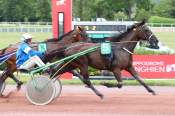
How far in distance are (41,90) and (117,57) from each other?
5.97ft

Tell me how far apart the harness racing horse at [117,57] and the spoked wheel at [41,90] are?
2.78 ft

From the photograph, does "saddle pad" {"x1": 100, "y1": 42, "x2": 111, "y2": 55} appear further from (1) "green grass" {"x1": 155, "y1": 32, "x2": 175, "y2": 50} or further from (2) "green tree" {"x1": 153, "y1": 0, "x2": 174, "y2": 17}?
(2) "green tree" {"x1": 153, "y1": 0, "x2": 174, "y2": 17}

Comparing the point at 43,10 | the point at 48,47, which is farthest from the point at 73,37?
the point at 43,10

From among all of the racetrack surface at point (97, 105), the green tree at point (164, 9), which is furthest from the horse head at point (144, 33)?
the green tree at point (164, 9)

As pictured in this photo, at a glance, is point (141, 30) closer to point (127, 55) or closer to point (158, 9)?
point (127, 55)

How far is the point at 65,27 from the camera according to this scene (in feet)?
59.9

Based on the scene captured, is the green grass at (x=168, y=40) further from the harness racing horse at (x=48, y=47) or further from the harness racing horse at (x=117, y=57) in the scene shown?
the harness racing horse at (x=117, y=57)

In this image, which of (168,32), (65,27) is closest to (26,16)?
(168,32)

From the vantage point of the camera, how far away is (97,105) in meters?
11.4

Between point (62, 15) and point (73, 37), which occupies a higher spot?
point (62, 15)

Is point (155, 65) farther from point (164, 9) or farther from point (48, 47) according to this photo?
point (164, 9)

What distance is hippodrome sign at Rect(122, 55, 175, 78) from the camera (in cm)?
1725

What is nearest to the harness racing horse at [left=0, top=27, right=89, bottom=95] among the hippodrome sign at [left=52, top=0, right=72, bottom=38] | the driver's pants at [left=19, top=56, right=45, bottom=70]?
the driver's pants at [left=19, top=56, right=45, bottom=70]

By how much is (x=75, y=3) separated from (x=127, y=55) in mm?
52660
